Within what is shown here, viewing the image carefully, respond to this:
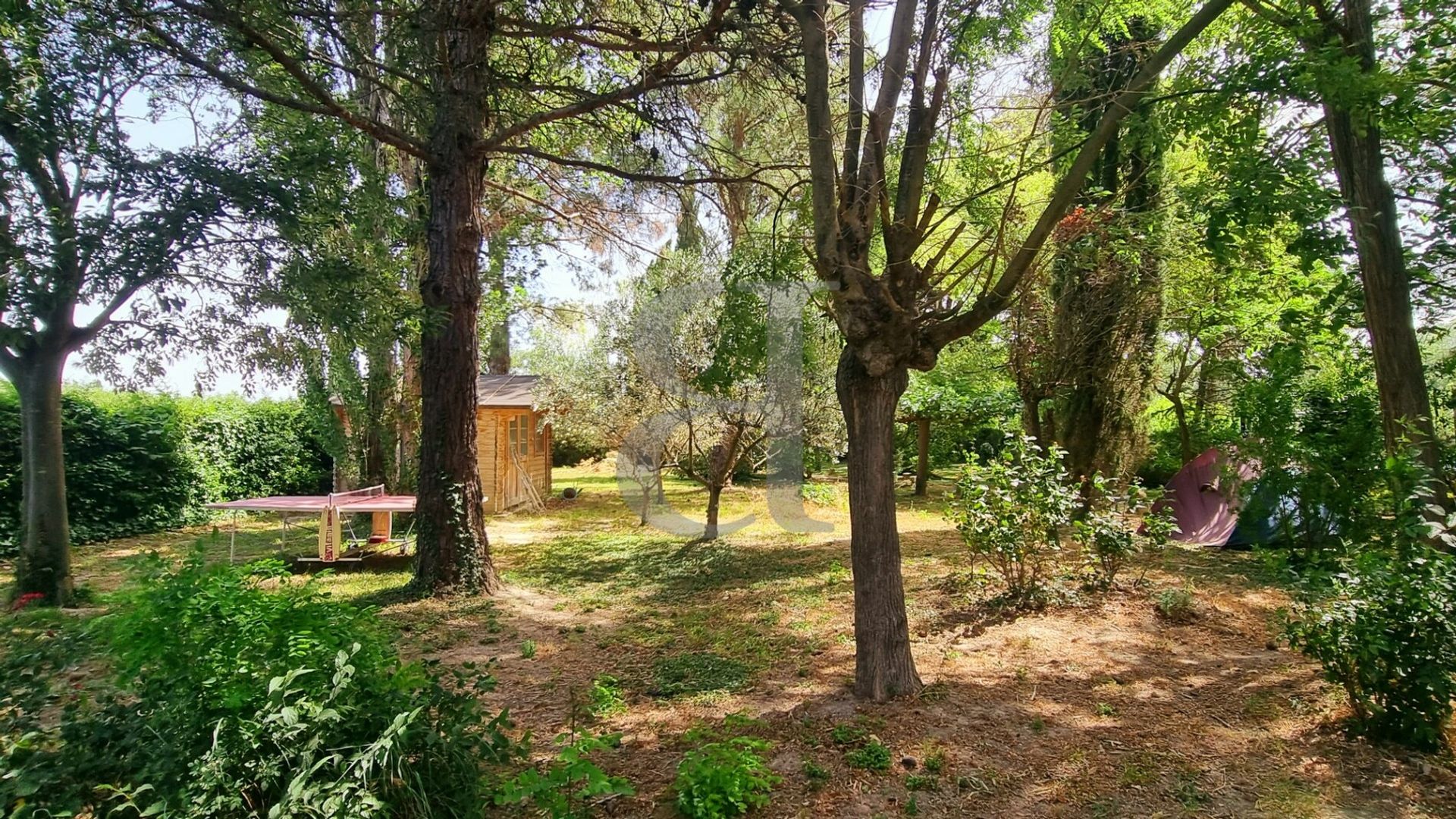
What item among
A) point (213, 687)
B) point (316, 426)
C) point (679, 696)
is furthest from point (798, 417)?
point (316, 426)

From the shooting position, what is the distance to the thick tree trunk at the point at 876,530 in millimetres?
4004

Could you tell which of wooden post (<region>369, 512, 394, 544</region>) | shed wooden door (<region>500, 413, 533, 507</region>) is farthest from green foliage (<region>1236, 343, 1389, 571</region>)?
shed wooden door (<region>500, 413, 533, 507</region>)

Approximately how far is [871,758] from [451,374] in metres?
5.32

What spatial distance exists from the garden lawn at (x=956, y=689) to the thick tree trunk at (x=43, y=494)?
628 millimetres

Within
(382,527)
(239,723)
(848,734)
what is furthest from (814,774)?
(382,527)

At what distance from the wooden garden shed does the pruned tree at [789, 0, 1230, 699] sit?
1051cm

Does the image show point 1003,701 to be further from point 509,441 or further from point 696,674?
point 509,441

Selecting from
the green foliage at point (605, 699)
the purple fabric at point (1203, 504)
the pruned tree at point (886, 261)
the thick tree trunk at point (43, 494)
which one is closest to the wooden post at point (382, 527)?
the thick tree trunk at point (43, 494)

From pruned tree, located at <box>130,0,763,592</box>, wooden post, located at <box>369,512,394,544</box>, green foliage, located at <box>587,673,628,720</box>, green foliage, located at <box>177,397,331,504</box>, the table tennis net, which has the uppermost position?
pruned tree, located at <box>130,0,763,592</box>

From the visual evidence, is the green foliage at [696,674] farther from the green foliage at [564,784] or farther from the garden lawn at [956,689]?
the green foliage at [564,784]

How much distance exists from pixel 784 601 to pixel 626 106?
4.76 metres

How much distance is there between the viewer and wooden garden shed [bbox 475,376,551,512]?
1384 cm

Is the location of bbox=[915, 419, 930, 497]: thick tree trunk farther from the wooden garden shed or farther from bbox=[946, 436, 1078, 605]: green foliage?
bbox=[946, 436, 1078, 605]: green foliage

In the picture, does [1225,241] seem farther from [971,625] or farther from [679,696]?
[679,696]
